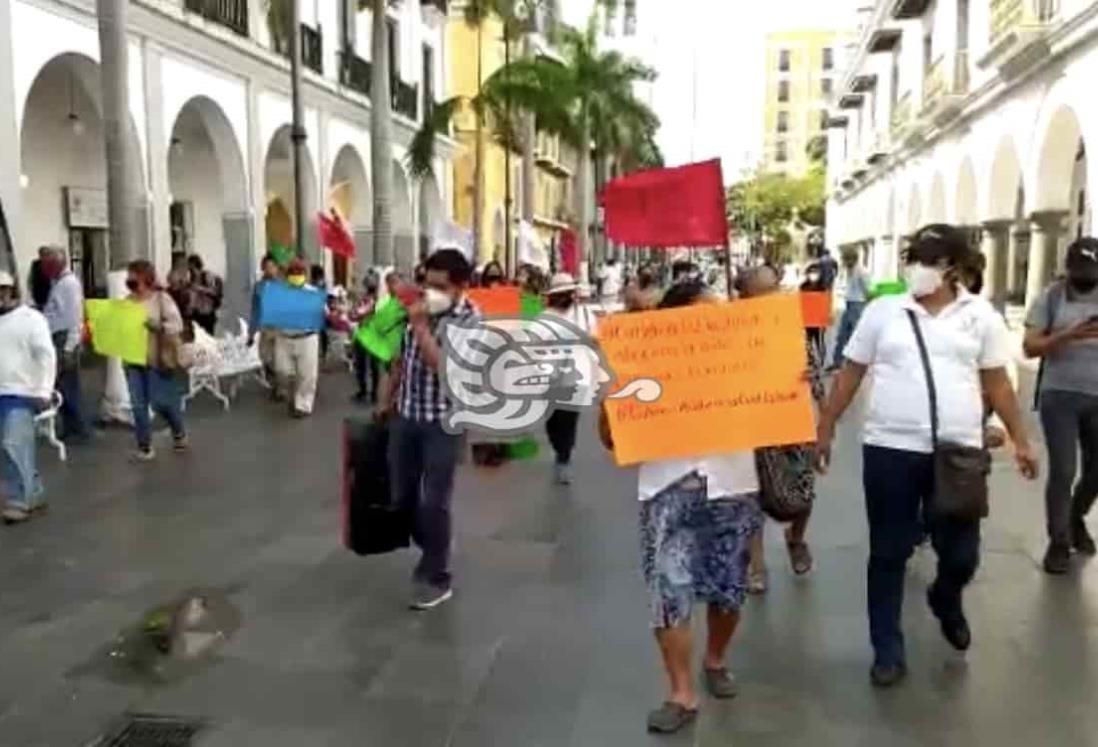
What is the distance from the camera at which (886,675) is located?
4781mm

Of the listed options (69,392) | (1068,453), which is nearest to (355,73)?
(69,392)

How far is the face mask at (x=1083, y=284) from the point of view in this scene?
6.13 m

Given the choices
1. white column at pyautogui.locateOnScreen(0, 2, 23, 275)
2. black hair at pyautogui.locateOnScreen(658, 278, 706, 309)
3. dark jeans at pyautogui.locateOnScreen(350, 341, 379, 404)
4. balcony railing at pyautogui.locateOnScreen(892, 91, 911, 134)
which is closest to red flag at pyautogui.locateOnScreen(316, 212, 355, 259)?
dark jeans at pyautogui.locateOnScreen(350, 341, 379, 404)

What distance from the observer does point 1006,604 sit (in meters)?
5.88

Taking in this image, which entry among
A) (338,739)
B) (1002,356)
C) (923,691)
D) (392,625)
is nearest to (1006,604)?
(923,691)

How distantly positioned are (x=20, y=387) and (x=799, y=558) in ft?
15.7

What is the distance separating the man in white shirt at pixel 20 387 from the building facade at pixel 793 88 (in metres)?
128

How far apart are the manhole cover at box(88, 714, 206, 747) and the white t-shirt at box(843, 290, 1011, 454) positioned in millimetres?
2787

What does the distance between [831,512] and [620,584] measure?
2.30m

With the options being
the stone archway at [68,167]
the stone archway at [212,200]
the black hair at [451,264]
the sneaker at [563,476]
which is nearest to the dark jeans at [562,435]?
the sneaker at [563,476]

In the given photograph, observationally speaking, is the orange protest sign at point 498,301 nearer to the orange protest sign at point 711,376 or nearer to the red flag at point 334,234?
the orange protest sign at point 711,376

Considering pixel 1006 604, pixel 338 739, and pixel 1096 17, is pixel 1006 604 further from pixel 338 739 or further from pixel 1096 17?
pixel 1096 17

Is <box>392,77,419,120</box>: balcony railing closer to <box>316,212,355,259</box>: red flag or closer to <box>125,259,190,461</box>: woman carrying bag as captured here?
<box>316,212,355,259</box>: red flag

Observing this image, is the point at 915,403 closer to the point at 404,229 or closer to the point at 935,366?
the point at 935,366
